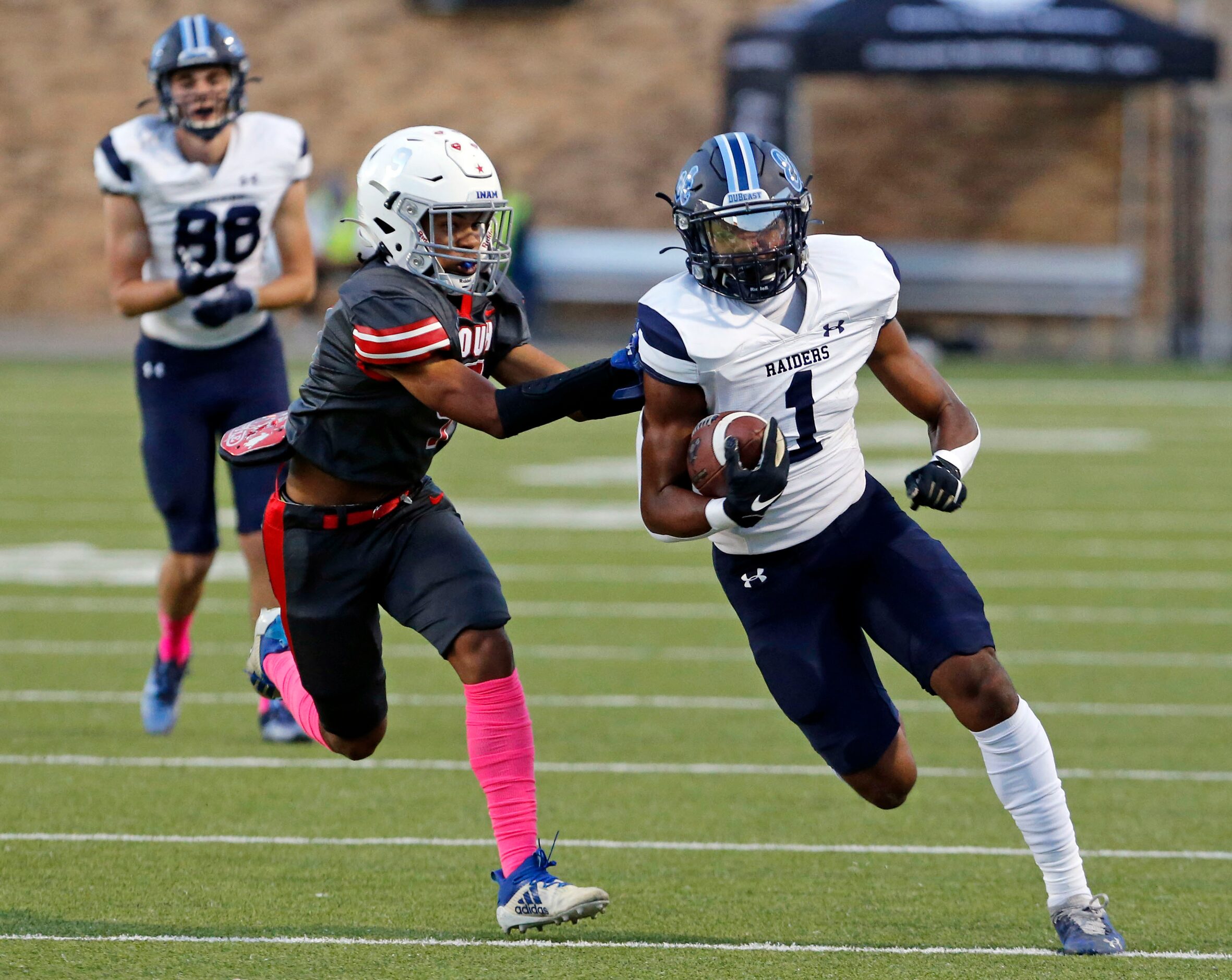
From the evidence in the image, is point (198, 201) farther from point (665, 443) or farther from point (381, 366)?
point (665, 443)

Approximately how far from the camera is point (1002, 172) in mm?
23125

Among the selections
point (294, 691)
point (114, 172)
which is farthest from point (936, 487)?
point (114, 172)

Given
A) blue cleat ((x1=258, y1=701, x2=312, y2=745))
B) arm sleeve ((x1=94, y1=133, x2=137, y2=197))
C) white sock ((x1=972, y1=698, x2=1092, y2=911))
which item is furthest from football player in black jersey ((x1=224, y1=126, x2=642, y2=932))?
arm sleeve ((x1=94, y1=133, x2=137, y2=197))

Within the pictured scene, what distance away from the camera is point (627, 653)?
24.2 ft

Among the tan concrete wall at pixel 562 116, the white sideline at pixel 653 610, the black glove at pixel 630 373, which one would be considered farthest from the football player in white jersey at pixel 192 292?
the tan concrete wall at pixel 562 116

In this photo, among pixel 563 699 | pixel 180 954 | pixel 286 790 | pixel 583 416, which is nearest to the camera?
pixel 180 954

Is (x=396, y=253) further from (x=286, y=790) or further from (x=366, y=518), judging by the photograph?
(x=286, y=790)

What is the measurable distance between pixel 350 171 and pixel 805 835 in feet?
67.4

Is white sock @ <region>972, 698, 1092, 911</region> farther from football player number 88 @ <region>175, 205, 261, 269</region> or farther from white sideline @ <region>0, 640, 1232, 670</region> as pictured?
white sideline @ <region>0, 640, 1232, 670</region>

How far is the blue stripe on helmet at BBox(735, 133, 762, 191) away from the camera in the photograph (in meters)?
3.79

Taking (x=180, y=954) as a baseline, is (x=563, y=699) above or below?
below

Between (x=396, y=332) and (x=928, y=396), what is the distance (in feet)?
3.78

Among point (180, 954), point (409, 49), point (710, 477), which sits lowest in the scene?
point (409, 49)

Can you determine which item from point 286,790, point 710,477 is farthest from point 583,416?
point 286,790
